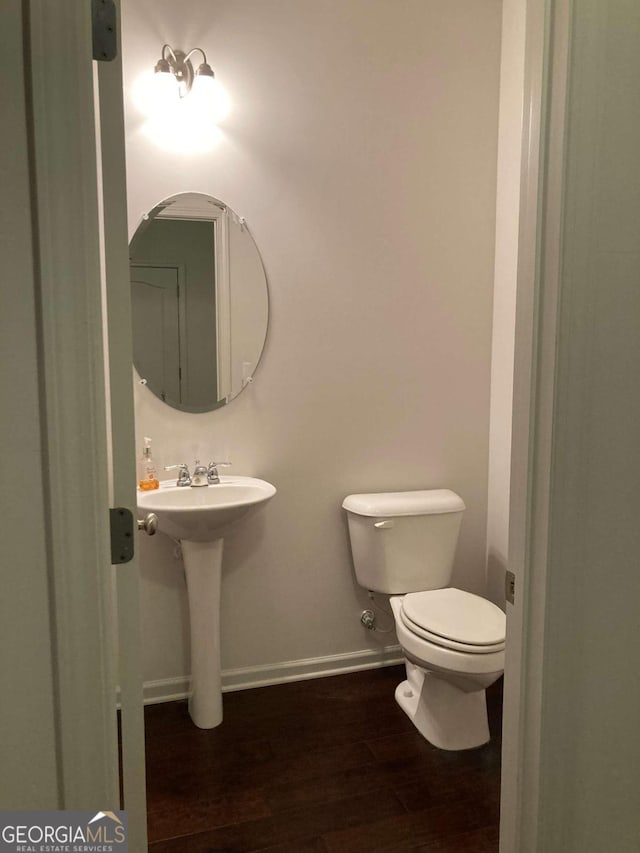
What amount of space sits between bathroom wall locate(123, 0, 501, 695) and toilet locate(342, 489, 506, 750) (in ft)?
0.62

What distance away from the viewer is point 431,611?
200 cm

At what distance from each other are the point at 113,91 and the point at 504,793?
1.38 m

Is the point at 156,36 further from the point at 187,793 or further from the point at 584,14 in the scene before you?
the point at 187,793

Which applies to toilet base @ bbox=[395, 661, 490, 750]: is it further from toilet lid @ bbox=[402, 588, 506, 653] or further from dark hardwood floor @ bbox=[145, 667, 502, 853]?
toilet lid @ bbox=[402, 588, 506, 653]

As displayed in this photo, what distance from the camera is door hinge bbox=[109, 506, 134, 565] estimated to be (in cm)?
89

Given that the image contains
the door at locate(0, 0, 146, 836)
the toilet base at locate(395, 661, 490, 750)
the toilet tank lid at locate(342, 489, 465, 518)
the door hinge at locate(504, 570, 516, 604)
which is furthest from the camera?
the toilet tank lid at locate(342, 489, 465, 518)

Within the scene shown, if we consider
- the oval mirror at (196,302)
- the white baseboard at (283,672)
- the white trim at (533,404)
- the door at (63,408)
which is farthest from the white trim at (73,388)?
the white baseboard at (283,672)

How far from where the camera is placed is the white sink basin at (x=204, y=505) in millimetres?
1837

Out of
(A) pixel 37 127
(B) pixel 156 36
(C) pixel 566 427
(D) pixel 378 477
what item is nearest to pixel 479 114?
(B) pixel 156 36

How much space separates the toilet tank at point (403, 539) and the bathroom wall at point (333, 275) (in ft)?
0.48

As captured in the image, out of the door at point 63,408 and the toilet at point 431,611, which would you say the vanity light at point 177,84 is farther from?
the toilet at point 431,611

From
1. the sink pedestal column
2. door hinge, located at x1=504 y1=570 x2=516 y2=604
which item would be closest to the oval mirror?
the sink pedestal column

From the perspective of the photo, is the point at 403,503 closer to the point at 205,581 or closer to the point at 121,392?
the point at 205,581

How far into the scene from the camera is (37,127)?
0.78 metres
